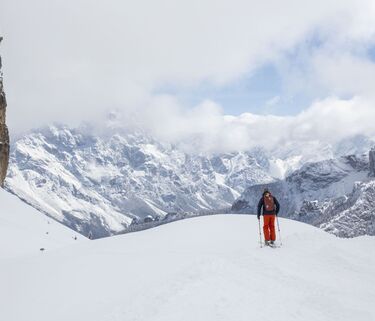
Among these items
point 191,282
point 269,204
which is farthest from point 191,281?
point 269,204

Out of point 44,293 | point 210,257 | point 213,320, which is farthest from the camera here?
point 210,257

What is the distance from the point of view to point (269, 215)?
23984 mm

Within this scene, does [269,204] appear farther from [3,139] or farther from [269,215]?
[3,139]

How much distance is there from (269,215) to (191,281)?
10.0 meters

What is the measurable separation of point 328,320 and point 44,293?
9810mm

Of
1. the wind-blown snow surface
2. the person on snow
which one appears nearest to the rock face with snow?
the wind-blown snow surface

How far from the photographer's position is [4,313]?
1511cm

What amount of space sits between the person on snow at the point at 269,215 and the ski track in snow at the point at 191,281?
76 cm

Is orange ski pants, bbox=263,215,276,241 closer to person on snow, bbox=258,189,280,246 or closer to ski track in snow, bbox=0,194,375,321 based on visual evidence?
person on snow, bbox=258,189,280,246

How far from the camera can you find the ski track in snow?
43.2 ft

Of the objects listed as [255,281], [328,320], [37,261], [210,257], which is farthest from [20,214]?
[328,320]

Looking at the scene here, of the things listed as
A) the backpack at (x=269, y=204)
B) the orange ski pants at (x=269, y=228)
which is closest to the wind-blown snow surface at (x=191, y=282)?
the orange ski pants at (x=269, y=228)

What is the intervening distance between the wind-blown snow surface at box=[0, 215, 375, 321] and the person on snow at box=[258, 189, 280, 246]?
2.84 ft

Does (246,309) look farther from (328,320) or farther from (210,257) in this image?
(210,257)
